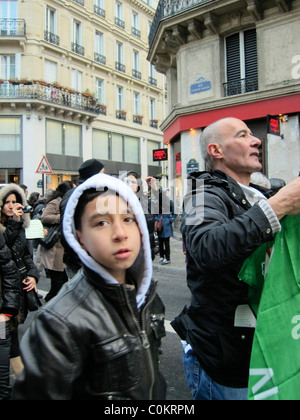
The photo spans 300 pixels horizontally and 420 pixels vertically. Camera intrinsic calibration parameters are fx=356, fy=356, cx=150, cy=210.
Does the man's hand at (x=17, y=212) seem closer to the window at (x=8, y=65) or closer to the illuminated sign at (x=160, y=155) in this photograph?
the illuminated sign at (x=160, y=155)

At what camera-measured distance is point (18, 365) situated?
3.16 metres

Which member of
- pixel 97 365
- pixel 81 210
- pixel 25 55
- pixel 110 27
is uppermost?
pixel 110 27

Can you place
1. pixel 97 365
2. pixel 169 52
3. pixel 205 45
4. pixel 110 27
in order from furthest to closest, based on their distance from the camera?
pixel 110 27 < pixel 169 52 < pixel 205 45 < pixel 97 365

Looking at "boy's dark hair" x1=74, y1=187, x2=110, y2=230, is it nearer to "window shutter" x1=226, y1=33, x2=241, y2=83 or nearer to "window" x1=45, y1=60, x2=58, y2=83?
"window shutter" x1=226, y1=33, x2=241, y2=83

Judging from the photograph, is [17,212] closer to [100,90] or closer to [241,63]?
[241,63]

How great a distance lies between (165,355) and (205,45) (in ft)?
42.2

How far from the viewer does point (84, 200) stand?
1.43 meters

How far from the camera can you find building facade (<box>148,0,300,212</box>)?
1184 centimetres

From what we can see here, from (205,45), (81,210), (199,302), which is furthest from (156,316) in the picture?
(205,45)

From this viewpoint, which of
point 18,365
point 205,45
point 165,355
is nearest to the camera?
point 18,365

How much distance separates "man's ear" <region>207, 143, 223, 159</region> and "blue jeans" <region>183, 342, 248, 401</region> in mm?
1005

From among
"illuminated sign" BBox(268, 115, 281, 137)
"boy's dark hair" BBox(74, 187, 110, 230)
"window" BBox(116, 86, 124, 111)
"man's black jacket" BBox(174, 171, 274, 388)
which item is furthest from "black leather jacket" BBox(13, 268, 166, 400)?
"window" BBox(116, 86, 124, 111)

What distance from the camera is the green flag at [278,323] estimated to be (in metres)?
1.39

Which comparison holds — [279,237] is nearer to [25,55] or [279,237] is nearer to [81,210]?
[81,210]
